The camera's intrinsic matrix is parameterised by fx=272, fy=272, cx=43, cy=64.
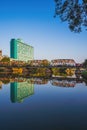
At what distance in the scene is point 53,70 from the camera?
156m

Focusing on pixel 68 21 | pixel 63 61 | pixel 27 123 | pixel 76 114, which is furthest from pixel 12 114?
pixel 63 61

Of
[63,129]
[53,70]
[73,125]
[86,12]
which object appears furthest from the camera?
[53,70]

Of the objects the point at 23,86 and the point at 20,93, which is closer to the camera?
the point at 20,93

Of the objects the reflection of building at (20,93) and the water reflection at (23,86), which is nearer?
the reflection of building at (20,93)

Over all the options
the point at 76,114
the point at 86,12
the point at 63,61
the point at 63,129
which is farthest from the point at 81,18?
the point at 63,61

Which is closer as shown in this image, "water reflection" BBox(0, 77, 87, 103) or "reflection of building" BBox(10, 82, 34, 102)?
"reflection of building" BBox(10, 82, 34, 102)

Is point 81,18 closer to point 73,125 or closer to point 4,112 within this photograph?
point 73,125

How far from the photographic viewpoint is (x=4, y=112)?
23.9 meters

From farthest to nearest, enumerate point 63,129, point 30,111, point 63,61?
point 63,61, point 30,111, point 63,129

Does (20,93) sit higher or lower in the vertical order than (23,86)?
lower

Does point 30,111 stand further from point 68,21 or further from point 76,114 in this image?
point 68,21

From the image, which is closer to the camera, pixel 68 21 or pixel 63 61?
pixel 68 21

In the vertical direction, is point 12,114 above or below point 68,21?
below

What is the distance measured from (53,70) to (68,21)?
438 ft
